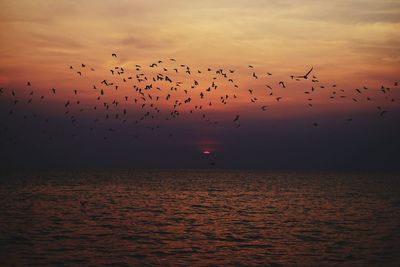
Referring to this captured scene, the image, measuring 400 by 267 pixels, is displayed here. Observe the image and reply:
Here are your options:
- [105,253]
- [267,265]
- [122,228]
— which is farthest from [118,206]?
[267,265]

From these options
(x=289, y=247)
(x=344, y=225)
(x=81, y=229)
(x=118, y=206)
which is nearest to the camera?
(x=289, y=247)

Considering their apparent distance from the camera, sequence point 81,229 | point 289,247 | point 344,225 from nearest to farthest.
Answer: point 289,247
point 81,229
point 344,225

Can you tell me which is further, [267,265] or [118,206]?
[118,206]

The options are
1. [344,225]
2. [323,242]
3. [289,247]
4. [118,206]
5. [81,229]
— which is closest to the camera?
[289,247]

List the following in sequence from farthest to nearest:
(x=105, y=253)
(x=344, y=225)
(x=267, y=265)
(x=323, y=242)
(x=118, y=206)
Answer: (x=118, y=206), (x=344, y=225), (x=323, y=242), (x=105, y=253), (x=267, y=265)

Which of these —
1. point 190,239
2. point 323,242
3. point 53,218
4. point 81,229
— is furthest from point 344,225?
point 53,218

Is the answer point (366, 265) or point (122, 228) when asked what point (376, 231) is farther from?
Answer: point (122, 228)

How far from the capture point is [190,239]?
36344 millimetres

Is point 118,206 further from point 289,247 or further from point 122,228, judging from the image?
point 289,247

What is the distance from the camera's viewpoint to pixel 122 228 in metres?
42.2

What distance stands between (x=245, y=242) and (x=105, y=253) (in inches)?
403

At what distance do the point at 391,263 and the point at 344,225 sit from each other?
1702 cm

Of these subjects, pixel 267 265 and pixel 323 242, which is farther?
pixel 323 242

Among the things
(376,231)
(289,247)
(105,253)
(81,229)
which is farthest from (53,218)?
(376,231)
